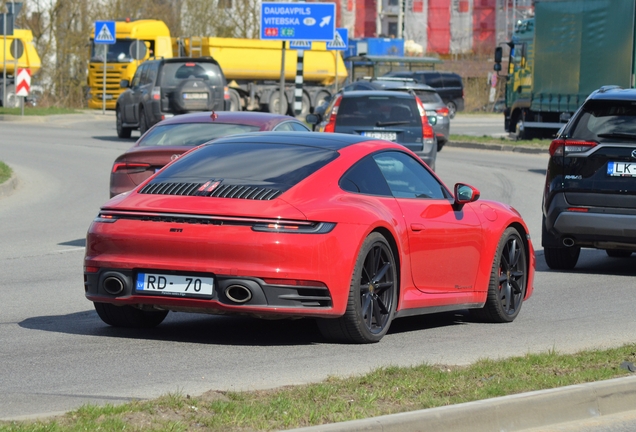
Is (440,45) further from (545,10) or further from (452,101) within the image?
(545,10)

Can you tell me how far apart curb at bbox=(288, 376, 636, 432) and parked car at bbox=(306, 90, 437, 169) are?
44.4 feet

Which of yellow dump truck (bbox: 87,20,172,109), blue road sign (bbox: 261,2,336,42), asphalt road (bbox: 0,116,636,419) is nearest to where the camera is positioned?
asphalt road (bbox: 0,116,636,419)

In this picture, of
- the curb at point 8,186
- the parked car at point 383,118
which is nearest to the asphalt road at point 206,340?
the curb at point 8,186

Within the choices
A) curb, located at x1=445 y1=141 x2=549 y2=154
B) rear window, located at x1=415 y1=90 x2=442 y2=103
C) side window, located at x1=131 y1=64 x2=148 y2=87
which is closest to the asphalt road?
rear window, located at x1=415 y1=90 x2=442 y2=103

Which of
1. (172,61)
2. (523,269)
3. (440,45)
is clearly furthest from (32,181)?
(440,45)

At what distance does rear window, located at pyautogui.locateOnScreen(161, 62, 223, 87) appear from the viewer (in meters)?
31.0

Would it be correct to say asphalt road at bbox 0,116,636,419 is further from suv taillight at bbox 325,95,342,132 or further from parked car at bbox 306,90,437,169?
suv taillight at bbox 325,95,342,132

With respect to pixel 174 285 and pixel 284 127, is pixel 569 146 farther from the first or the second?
pixel 174 285

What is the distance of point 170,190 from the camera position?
774 cm

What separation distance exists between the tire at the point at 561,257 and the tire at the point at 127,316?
535cm

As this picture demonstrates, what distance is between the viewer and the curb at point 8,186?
19.8 metres

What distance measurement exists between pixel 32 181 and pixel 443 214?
581 inches

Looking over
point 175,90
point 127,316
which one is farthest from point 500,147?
point 127,316

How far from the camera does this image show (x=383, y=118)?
20.0 m
